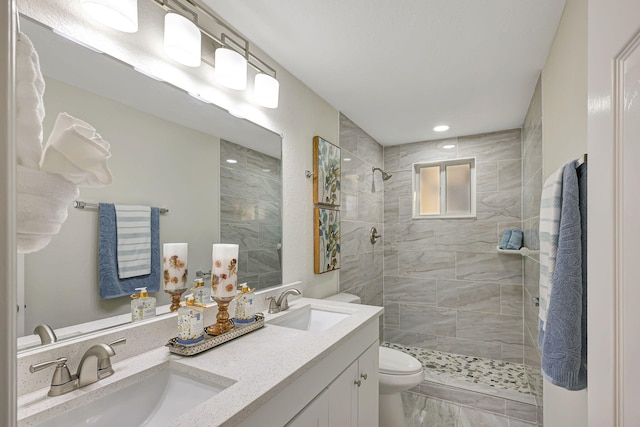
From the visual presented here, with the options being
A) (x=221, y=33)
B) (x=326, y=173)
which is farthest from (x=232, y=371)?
(x=326, y=173)

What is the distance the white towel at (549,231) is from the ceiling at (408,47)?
833mm

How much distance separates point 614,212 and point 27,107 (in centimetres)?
99

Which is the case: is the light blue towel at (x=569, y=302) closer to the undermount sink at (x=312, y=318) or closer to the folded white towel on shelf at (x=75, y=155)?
the undermount sink at (x=312, y=318)

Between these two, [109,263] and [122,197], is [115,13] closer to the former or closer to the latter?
[122,197]

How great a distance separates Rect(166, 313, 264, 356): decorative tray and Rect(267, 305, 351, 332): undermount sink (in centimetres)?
35

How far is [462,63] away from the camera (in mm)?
1854

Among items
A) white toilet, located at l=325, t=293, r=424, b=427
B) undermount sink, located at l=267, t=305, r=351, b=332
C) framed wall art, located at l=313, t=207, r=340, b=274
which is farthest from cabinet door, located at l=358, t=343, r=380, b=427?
framed wall art, located at l=313, t=207, r=340, b=274

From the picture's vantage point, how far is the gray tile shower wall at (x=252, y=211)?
4.99 ft

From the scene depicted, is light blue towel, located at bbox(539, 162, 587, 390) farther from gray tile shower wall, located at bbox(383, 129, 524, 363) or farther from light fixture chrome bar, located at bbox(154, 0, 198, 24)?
gray tile shower wall, located at bbox(383, 129, 524, 363)

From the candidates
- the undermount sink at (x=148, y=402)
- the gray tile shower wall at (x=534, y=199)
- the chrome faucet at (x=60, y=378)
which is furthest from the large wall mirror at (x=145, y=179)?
the gray tile shower wall at (x=534, y=199)

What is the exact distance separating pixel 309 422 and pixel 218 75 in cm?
143

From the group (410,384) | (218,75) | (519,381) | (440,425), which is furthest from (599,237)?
(519,381)

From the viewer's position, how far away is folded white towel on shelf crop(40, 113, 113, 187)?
0.53m

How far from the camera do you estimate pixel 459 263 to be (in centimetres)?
326
